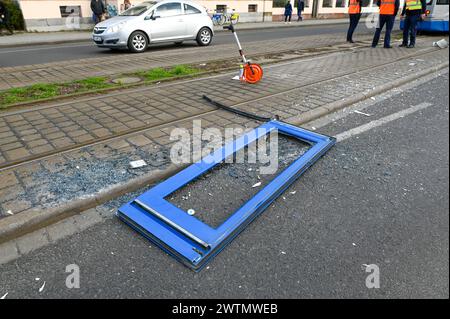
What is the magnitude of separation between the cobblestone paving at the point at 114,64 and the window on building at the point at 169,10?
119 cm

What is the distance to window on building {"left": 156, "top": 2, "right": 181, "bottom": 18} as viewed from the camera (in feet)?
36.6

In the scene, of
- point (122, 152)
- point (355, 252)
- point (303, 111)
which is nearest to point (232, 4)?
point (303, 111)

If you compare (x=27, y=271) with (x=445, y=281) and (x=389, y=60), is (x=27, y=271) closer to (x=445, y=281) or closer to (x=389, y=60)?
(x=445, y=281)

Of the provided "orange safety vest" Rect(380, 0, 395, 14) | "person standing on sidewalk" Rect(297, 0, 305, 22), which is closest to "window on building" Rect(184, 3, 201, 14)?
"orange safety vest" Rect(380, 0, 395, 14)

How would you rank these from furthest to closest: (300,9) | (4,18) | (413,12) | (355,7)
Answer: (300,9)
(4,18)
(355,7)
(413,12)

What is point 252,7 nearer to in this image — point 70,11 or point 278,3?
point 278,3

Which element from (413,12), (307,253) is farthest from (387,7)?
(307,253)

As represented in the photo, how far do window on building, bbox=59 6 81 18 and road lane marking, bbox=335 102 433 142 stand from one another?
1928cm

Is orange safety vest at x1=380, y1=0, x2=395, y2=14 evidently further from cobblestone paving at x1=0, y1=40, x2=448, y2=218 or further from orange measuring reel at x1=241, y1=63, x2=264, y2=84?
orange measuring reel at x1=241, y1=63, x2=264, y2=84

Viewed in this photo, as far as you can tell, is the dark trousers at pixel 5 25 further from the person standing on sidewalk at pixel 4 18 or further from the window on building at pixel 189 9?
the window on building at pixel 189 9

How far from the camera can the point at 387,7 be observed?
10672mm

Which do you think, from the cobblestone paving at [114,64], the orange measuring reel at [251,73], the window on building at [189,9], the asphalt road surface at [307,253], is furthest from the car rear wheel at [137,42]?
the asphalt road surface at [307,253]

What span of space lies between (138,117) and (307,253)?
11.1ft

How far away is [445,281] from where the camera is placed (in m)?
2.12
